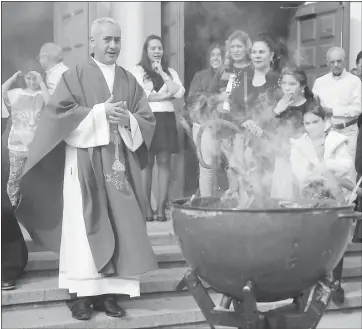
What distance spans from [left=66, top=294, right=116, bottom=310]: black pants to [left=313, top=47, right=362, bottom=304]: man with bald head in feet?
7.69

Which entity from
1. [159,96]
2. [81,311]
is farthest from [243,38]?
[81,311]

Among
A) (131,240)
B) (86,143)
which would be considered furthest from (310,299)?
(86,143)

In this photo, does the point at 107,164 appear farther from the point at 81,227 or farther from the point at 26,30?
the point at 26,30

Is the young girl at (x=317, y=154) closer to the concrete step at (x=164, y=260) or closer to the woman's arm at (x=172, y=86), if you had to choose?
the concrete step at (x=164, y=260)

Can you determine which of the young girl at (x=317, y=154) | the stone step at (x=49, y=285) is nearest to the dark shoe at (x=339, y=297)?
the stone step at (x=49, y=285)

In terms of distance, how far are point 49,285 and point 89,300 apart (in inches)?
15.4

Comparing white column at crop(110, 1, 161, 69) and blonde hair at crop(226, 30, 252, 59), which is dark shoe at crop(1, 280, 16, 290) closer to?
blonde hair at crop(226, 30, 252, 59)

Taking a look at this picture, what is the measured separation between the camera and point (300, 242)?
2541mm

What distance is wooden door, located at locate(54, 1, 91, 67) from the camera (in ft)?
24.1

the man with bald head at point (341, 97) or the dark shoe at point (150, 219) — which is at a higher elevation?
the man with bald head at point (341, 97)

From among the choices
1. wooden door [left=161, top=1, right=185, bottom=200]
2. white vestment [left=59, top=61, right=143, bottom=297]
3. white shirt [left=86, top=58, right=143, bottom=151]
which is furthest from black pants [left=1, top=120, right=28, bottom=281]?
wooden door [left=161, top=1, right=185, bottom=200]

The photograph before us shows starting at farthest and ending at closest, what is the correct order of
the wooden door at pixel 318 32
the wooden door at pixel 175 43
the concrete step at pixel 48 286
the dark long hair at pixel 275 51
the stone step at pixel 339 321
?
the wooden door at pixel 318 32 → the wooden door at pixel 175 43 → the dark long hair at pixel 275 51 → the stone step at pixel 339 321 → the concrete step at pixel 48 286

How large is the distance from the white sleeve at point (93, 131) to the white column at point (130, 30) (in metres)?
2.76

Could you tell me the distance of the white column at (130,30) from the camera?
6875 mm
